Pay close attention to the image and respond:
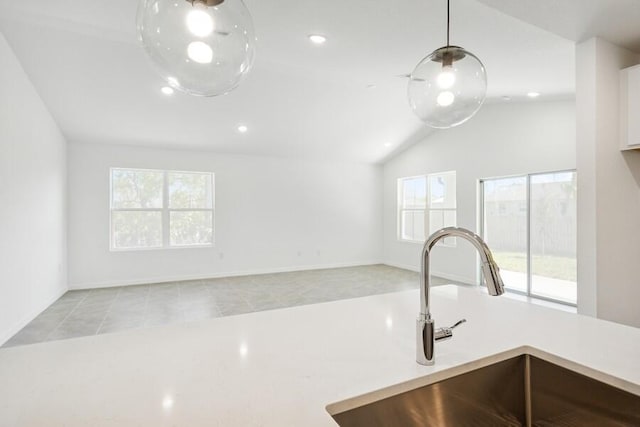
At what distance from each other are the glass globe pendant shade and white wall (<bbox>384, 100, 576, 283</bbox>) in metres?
4.07

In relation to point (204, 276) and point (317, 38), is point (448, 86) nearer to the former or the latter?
point (317, 38)

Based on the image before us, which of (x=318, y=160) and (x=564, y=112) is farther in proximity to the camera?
(x=318, y=160)

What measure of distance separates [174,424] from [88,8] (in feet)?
11.6

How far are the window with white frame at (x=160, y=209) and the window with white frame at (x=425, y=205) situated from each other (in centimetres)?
439

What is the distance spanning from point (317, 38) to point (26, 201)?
395cm

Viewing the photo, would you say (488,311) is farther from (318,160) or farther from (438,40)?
(318,160)

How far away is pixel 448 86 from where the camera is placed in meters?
1.56

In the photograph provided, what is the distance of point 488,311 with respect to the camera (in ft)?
4.64

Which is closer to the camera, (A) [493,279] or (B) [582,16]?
(A) [493,279]

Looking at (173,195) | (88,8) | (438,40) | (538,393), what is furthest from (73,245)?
(538,393)

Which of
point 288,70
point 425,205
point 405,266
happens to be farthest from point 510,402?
point 405,266

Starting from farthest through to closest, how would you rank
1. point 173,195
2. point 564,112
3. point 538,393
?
1. point 173,195
2. point 564,112
3. point 538,393

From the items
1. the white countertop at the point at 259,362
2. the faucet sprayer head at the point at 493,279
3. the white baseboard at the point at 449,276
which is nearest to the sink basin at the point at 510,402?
the white countertop at the point at 259,362

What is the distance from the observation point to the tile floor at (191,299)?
402 centimetres
